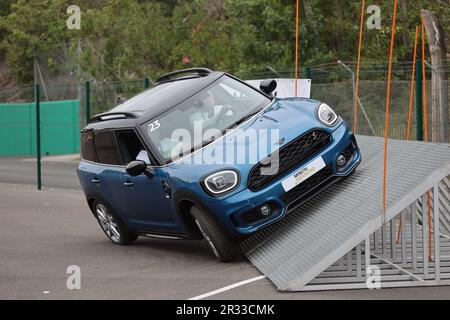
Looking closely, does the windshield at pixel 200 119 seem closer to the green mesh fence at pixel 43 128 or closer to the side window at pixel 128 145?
the side window at pixel 128 145

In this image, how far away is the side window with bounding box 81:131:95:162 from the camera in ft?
38.6

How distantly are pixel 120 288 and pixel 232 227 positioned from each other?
136cm

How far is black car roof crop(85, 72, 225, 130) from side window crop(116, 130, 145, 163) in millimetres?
118

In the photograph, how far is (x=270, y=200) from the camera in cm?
940

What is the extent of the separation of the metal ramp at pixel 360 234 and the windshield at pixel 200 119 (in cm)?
119

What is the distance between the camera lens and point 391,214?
8203mm

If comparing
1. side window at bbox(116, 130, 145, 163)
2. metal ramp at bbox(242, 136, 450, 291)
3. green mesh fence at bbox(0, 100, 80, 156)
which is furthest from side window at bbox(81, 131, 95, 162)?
green mesh fence at bbox(0, 100, 80, 156)

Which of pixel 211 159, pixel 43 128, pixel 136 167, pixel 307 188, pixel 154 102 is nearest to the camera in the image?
pixel 211 159

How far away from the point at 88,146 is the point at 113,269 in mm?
2514

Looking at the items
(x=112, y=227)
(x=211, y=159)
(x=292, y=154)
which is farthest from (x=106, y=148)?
(x=292, y=154)

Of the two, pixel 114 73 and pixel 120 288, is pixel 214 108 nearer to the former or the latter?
pixel 120 288

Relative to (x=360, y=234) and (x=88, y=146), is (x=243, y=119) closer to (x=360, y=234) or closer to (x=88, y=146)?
(x=88, y=146)

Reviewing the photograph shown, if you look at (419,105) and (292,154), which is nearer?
(292,154)
